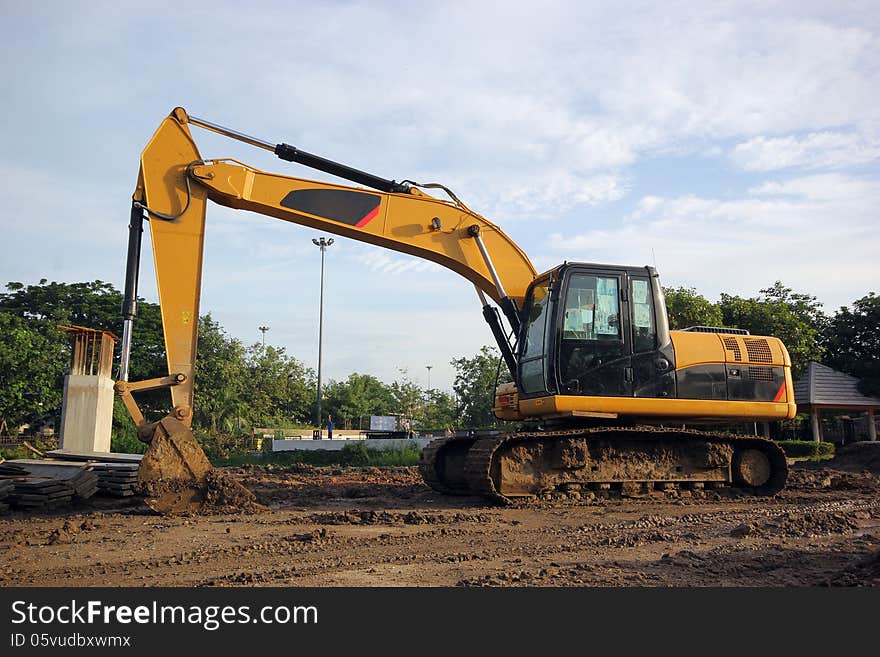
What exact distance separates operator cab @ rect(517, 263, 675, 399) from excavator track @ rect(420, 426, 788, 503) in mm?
614

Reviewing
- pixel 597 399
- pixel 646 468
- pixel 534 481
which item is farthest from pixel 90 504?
pixel 646 468

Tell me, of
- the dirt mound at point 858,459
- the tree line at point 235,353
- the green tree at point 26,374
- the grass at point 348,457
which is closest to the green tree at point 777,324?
the tree line at point 235,353

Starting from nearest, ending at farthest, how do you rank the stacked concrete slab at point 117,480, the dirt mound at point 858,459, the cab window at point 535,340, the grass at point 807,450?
the cab window at point 535,340 → the stacked concrete slab at point 117,480 → the dirt mound at point 858,459 → the grass at point 807,450

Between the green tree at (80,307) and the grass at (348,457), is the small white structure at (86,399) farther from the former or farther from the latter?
the green tree at (80,307)

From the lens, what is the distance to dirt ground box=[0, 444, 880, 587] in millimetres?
5250

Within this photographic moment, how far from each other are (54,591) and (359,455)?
16643 mm

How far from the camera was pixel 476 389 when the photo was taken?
3591 centimetres

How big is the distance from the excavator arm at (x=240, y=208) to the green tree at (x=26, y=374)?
67.1 ft

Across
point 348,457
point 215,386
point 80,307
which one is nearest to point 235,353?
point 215,386

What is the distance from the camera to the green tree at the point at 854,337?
108 ft

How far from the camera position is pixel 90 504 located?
937 centimetres

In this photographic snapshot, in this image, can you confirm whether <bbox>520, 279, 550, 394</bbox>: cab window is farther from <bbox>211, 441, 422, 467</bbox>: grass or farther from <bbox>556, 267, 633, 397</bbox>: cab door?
<bbox>211, 441, 422, 467</bbox>: grass

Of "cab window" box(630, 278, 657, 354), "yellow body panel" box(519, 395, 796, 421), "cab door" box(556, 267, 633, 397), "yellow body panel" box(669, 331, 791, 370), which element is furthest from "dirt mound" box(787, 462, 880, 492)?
"cab door" box(556, 267, 633, 397)

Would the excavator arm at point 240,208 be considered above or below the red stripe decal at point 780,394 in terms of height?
above
